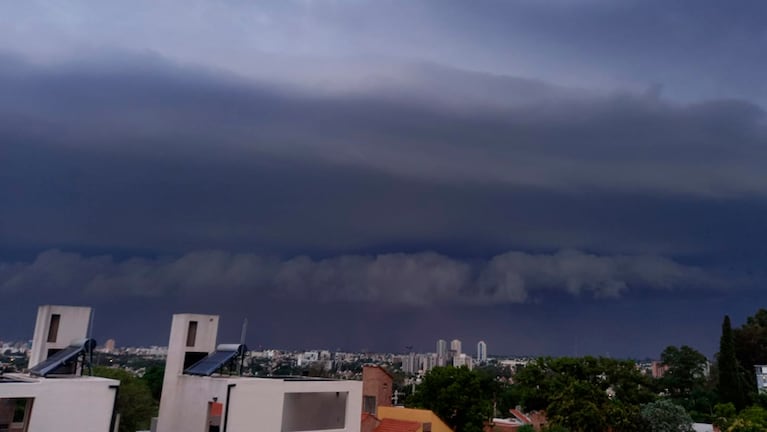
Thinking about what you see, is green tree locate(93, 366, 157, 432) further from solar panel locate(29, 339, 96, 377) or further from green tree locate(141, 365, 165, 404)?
solar panel locate(29, 339, 96, 377)

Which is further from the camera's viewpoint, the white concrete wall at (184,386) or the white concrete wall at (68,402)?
the white concrete wall at (184,386)

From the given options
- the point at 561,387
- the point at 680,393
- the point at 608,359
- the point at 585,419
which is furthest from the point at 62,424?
the point at 680,393

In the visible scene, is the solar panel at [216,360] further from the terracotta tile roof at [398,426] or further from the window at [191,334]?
the terracotta tile roof at [398,426]

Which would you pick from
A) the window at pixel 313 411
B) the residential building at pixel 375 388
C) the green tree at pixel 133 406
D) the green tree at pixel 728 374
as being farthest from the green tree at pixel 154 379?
the green tree at pixel 728 374

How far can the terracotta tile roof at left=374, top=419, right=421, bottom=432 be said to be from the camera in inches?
1382

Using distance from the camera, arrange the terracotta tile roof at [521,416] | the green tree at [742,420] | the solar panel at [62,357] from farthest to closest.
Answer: the terracotta tile roof at [521,416], the green tree at [742,420], the solar panel at [62,357]

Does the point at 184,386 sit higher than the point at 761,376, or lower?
lower

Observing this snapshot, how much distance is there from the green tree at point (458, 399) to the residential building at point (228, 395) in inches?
683

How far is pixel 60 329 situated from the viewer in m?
22.4

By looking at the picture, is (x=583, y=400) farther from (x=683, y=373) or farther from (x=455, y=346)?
(x=455, y=346)

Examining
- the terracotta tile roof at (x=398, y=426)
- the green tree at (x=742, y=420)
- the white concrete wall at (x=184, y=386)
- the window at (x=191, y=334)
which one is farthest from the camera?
the green tree at (x=742, y=420)

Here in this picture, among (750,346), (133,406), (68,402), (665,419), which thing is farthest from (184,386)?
(750,346)

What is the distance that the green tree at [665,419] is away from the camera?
121ft

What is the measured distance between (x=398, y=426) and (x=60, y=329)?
21.3m
